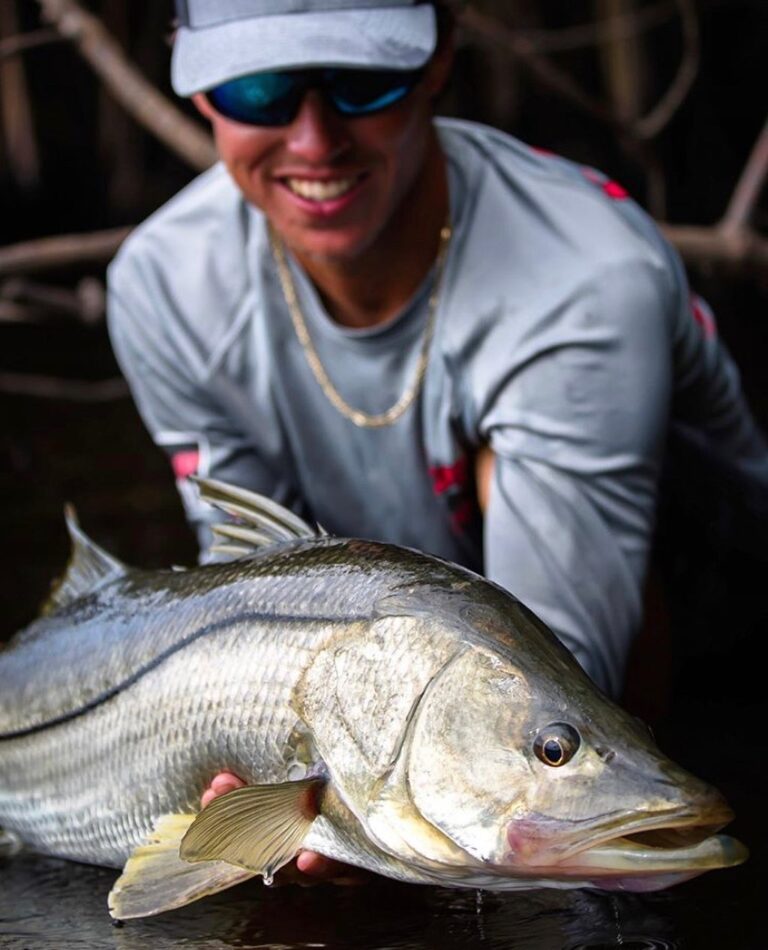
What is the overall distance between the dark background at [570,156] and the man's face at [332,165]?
118cm

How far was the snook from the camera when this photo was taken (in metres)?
2.01

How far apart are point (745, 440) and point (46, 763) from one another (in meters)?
1.85

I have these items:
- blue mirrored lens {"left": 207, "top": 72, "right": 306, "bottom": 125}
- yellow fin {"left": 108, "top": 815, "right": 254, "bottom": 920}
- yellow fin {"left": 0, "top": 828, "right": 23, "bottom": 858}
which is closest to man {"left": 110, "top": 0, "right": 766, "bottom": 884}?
blue mirrored lens {"left": 207, "top": 72, "right": 306, "bottom": 125}

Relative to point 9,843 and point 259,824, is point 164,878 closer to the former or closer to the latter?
point 259,824

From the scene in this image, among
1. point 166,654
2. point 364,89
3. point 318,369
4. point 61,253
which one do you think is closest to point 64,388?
point 61,253

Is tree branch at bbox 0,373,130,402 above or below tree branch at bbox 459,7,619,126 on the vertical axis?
below

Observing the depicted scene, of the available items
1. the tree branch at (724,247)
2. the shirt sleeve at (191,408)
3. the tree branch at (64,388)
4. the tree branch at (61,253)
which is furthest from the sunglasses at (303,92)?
the tree branch at (64,388)

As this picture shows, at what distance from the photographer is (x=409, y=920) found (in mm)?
2646

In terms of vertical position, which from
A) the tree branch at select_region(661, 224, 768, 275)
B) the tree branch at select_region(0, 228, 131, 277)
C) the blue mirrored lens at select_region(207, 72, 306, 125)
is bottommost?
the tree branch at select_region(0, 228, 131, 277)

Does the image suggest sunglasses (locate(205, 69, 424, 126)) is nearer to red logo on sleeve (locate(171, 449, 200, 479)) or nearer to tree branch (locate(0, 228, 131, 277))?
red logo on sleeve (locate(171, 449, 200, 479))

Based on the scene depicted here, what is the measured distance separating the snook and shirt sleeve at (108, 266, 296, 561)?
779 millimetres

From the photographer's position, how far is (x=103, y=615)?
9.33 feet

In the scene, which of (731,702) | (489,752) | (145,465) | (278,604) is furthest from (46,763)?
(145,465)

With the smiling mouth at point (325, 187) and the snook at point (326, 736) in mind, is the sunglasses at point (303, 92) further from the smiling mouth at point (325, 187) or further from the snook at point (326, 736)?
the snook at point (326, 736)
